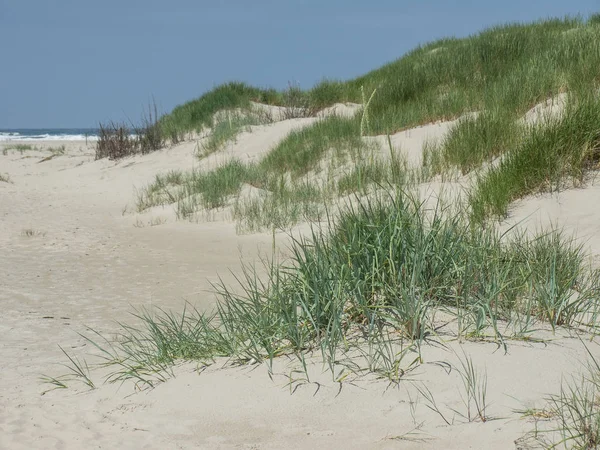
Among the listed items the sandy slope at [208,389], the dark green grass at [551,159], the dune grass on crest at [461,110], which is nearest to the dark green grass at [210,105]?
the dune grass on crest at [461,110]

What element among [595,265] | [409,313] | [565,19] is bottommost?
[595,265]

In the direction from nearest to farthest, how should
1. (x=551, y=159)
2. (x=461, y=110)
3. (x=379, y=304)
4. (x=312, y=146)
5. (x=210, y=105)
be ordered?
(x=379, y=304)
(x=551, y=159)
(x=461, y=110)
(x=312, y=146)
(x=210, y=105)

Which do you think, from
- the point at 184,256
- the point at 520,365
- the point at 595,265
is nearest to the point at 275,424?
the point at 520,365

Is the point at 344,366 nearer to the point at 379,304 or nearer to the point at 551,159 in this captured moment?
the point at 379,304

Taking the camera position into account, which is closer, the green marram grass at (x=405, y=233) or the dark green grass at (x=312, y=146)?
the green marram grass at (x=405, y=233)

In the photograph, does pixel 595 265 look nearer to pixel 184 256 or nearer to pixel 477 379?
pixel 477 379

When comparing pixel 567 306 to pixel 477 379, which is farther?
pixel 567 306

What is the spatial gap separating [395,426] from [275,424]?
17.1 inches

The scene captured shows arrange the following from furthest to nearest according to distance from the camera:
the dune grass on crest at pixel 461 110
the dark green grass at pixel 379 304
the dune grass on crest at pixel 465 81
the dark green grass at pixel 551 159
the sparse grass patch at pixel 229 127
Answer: the sparse grass patch at pixel 229 127 → the dune grass on crest at pixel 465 81 → the dune grass on crest at pixel 461 110 → the dark green grass at pixel 551 159 → the dark green grass at pixel 379 304

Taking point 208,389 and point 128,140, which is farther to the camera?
point 128,140

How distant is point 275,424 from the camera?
256 centimetres

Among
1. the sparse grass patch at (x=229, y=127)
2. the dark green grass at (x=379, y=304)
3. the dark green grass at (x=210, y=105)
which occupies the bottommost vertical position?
the dark green grass at (x=379, y=304)

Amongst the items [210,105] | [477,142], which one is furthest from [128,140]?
[477,142]

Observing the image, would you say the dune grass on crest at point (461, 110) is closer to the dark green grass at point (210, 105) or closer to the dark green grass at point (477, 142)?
the dark green grass at point (477, 142)
